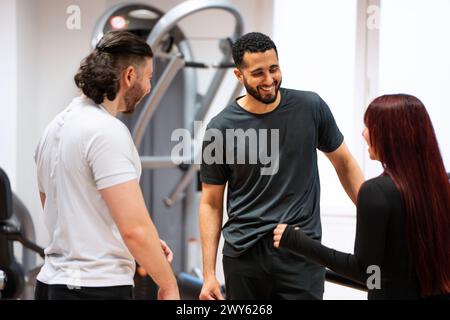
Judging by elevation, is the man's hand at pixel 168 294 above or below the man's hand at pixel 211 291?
above

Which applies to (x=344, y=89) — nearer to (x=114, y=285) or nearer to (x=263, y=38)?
(x=263, y=38)

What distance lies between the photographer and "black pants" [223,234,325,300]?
1874 mm

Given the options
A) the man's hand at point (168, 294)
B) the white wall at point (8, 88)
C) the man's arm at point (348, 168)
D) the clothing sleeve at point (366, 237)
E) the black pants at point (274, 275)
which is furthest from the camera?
the white wall at point (8, 88)

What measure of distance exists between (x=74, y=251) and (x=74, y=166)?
0.21 metres

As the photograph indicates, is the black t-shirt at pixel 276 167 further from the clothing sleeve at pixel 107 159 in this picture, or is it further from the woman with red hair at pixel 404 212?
the clothing sleeve at pixel 107 159

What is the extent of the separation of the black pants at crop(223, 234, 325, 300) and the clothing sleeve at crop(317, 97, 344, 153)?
1.16 feet

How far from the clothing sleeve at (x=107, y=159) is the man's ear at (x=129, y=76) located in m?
0.19

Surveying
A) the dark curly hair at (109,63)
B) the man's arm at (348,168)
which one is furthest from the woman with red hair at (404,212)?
the dark curly hair at (109,63)

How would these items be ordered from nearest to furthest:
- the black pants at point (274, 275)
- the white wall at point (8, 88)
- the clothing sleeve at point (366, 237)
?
the clothing sleeve at point (366, 237) < the black pants at point (274, 275) < the white wall at point (8, 88)

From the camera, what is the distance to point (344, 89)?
3.14 metres

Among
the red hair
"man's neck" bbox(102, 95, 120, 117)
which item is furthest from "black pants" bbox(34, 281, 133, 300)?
→ the red hair

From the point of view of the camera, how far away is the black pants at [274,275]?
187 cm

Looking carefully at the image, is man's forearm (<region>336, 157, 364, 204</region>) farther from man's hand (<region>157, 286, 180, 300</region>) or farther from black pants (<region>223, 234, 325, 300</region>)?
man's hand (<region>157, 286, 180, 300</region>)
